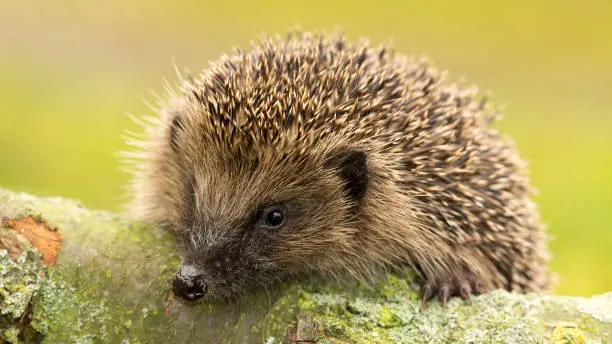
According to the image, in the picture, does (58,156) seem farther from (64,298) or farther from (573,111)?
(573,111)

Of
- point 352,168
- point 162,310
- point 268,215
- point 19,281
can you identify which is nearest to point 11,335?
point 19,281

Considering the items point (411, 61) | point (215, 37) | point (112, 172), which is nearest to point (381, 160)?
point (411, 61)

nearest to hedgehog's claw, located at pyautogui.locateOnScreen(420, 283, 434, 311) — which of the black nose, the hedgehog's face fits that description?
the hedgehog's face

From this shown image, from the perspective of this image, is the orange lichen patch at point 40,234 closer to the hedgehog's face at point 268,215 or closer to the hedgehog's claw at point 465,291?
the hedgehog's face at point 268,215

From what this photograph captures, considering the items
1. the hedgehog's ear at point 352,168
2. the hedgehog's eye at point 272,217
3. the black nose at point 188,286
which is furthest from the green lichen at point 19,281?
the hedgehog's ear at point 352,168

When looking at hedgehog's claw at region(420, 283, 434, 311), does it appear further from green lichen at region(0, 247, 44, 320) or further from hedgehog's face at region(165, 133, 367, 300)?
green lichen at region(0, 247, 44, 320)

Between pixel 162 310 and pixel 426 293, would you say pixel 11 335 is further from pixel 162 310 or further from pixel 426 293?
pixel 426 293

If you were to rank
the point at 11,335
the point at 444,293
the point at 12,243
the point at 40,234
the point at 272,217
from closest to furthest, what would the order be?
the point at 11,335, the point at 12,243, the point at 40,234, the point at 444,293, the point at 272,217
